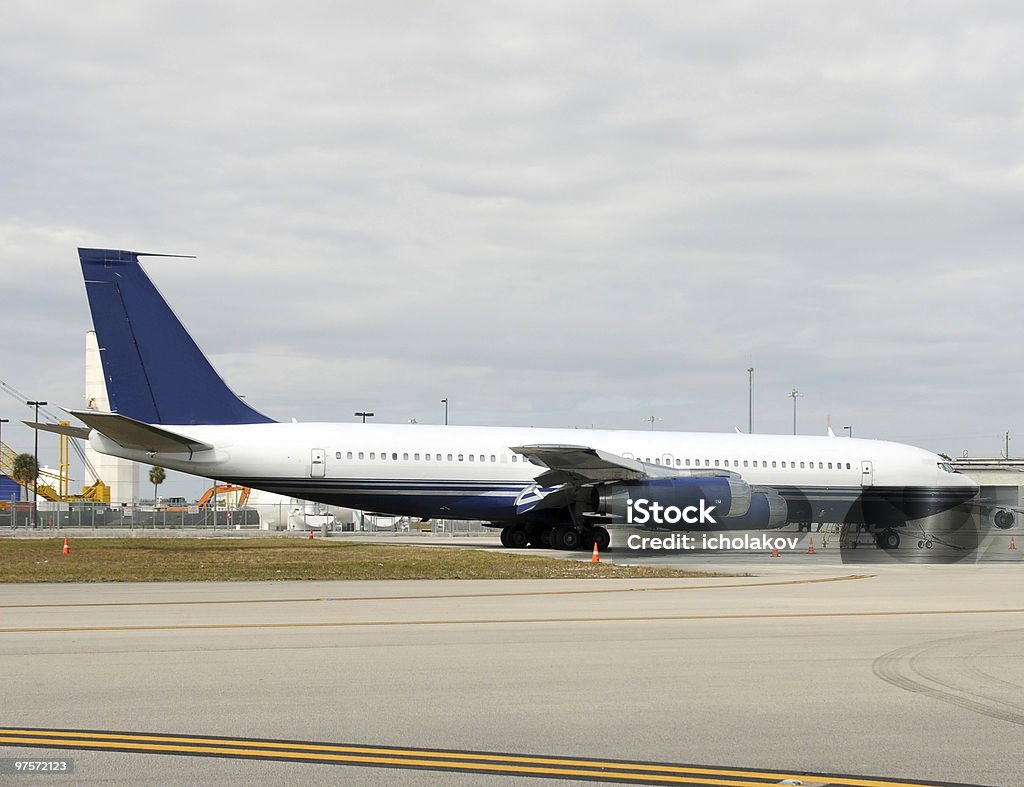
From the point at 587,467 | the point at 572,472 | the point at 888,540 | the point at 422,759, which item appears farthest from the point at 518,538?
the point at 422,759

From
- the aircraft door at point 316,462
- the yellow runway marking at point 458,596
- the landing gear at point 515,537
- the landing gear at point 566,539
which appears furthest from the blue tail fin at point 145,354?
the yellow runway marking at point 458,596

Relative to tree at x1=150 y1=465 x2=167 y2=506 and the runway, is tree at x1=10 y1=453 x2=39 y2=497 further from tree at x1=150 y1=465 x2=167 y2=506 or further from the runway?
the runway

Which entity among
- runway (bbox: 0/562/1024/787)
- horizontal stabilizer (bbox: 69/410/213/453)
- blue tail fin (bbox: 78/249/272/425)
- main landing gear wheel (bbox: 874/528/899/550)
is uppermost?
blue tail fin (bbox: 78/249/272/425)

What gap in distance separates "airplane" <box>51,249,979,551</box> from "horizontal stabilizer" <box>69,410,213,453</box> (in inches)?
2.0

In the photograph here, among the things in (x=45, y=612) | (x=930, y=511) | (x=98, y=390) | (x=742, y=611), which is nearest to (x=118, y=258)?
(x=45, y=612)

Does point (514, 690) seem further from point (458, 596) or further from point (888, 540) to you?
point (888, 540)

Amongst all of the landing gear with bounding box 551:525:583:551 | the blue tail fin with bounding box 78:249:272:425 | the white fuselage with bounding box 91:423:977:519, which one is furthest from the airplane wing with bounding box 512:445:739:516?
the blue tail fin with bounding box 78:249:272:425

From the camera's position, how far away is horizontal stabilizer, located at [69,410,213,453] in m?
27.6

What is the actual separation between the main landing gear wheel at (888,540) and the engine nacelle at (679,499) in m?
6.40

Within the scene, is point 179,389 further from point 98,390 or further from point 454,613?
point 98,390

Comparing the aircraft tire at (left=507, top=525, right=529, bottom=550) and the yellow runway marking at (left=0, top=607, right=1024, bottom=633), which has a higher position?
the yellow runway marking at (left=0, top=607, right=1024, bottom=633)

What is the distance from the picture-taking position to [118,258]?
98.2 ft

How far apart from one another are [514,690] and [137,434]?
22.0 m

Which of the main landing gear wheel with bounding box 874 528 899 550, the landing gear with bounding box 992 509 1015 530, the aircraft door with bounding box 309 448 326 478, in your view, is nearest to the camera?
the aircraft door with bounding box 309 448 326 478
